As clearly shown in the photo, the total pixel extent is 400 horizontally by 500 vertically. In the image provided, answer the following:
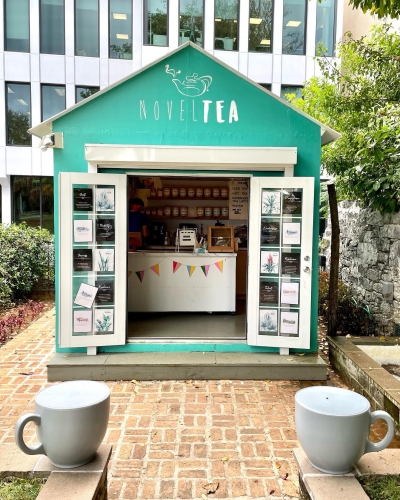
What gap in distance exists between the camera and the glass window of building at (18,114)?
14.0 m

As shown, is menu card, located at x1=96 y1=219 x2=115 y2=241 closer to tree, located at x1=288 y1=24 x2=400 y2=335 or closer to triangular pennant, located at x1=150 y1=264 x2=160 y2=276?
triangular pennant, located at x1=150 y1=264 x2=160 y2=276

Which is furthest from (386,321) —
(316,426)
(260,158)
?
(316,426)

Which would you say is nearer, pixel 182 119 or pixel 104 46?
pixel 182 119

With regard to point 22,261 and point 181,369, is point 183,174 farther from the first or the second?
point 22,261

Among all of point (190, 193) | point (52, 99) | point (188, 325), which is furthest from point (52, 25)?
point (188, 325)

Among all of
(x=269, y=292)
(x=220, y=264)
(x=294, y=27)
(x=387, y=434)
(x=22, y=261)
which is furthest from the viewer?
(x=294, y=27)

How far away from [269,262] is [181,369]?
5.49ft

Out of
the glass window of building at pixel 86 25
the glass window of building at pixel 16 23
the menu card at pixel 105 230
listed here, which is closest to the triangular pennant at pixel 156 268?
the menu card at pixel 105 230

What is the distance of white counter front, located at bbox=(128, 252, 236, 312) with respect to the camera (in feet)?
21.6

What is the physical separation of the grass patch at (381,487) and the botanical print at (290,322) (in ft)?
8.91

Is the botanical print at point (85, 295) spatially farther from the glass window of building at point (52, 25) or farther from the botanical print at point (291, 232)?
the glass window of building at point (52, 25)

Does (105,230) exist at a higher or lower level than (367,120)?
lower

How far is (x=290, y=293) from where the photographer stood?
512cm

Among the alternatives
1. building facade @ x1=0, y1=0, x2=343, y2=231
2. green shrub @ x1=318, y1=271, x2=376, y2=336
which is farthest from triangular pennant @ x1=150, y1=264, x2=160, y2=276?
building facade @ x1=0, y1=0, x2=343, y2=231
